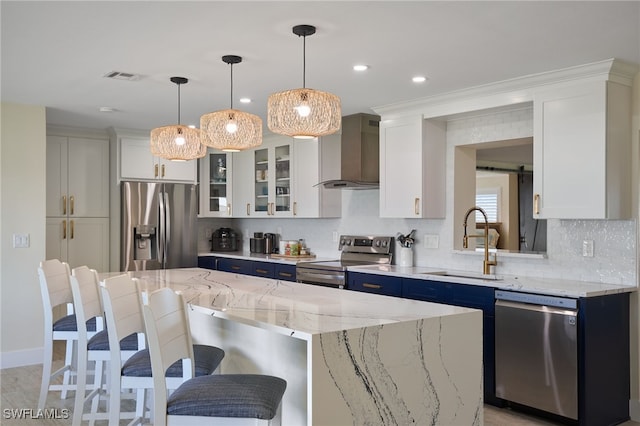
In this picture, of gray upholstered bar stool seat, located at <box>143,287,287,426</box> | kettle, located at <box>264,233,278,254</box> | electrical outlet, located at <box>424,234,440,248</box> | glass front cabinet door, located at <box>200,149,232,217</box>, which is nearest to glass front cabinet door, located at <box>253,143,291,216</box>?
kettle, located at <box>264,233,278,254</box>

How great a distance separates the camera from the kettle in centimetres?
696

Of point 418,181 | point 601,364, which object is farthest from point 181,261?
point 601,364

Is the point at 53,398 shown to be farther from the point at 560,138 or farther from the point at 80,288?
the point at 560,138

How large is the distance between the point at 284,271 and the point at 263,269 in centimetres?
39

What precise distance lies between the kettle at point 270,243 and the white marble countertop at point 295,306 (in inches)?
126

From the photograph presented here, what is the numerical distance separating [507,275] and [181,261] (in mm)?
3874

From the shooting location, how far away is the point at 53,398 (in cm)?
411

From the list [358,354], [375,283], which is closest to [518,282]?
[375,283]

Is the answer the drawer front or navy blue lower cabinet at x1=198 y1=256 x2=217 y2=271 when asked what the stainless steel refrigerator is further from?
the drawer front

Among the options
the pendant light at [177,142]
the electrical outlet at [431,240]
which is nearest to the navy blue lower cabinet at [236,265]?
the electrical outlet at [431,240]

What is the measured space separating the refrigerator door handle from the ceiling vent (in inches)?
104

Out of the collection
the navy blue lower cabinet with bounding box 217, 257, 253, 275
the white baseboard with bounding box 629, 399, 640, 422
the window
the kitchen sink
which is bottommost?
the white baseboard with bounding box 629, 399, 640, 422

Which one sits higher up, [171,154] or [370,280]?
[171,154]

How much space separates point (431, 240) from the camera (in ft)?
17.1
